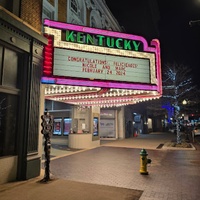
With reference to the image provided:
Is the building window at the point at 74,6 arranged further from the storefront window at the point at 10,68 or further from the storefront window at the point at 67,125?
the storefront window at the point at 10,68

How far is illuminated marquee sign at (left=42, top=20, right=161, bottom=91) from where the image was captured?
9.05 meters

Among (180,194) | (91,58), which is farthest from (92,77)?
(180,194)

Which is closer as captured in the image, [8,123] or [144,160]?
[8,123]

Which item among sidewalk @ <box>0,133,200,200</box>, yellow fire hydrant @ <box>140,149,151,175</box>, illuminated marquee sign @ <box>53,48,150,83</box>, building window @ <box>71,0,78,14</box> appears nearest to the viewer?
sidewalk @ <box>0,133,200,200</box>

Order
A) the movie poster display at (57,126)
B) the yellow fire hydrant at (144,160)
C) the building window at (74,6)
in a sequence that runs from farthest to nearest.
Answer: the movie poster display at (57,126), the building window at (74,6), the yellow fire hydrant at (144,160)

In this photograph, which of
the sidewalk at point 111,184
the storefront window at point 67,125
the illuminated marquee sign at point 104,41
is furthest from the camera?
the storefront window at point 67,125

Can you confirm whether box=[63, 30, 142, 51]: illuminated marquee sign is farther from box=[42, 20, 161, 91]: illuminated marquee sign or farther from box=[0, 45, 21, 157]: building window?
box=[0, 45, 21, 157]: building window

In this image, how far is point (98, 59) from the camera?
10.0 meters

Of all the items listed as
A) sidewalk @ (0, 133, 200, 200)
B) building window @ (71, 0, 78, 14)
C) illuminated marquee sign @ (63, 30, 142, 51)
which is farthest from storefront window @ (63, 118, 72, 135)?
illuminated marquee sign @ (63, 30, 142, 51)

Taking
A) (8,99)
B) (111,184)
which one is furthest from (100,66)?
(111,184)

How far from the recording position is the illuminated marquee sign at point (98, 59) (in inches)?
356

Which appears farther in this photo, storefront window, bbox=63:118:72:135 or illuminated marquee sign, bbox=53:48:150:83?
storefront window, bbox=63:118:72:135

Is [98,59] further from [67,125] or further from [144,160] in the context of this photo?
[67,125]

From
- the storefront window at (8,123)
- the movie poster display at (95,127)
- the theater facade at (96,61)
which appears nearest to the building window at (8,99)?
the storefront window at (8,123)
